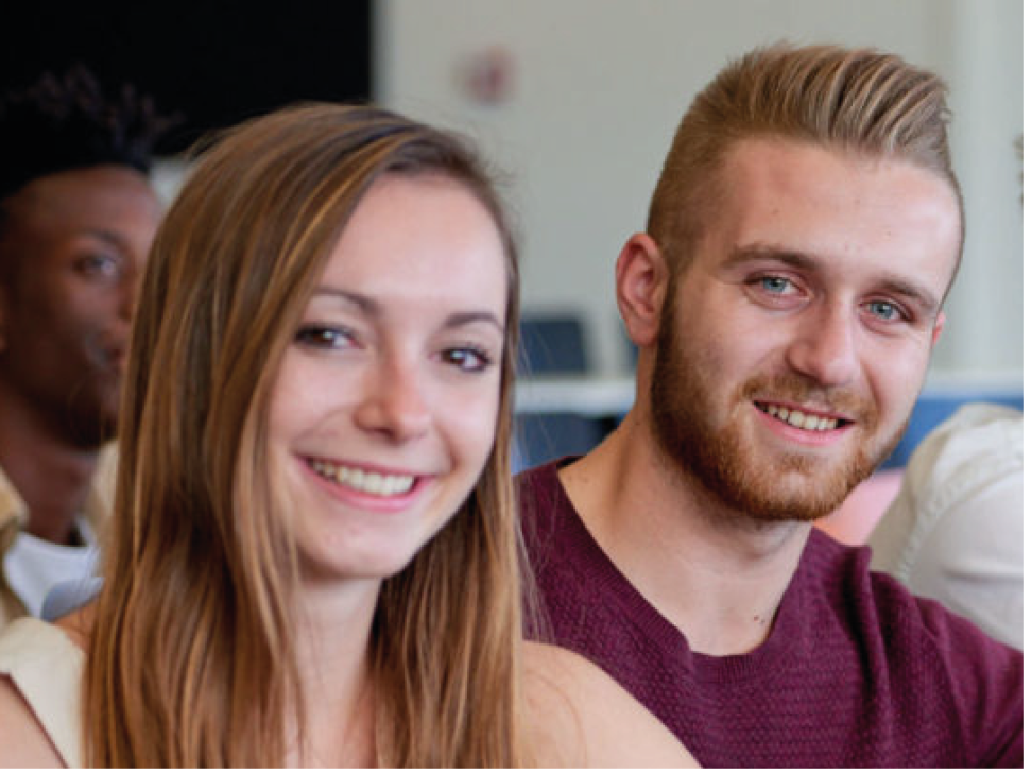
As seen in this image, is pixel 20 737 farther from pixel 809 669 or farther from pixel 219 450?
pixel 809 669

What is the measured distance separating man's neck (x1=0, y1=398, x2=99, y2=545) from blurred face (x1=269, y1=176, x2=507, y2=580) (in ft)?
4.52

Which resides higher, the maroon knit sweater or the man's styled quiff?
the man's styled quiff

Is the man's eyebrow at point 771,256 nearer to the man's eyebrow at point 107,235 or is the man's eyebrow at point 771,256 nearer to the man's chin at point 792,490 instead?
the man's chin at point 792,490

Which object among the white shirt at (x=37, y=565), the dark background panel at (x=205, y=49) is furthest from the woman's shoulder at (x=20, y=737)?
the dark background panel at (x=205, y=49)

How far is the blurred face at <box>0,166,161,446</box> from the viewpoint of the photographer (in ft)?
8.23

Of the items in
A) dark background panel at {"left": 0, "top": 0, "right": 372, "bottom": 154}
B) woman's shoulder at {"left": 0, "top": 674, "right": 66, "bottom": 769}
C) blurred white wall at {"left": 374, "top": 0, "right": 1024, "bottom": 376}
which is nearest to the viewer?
woman's shoulder at {"left": 0, "top": 674, "right": 66, "bottom": 769}

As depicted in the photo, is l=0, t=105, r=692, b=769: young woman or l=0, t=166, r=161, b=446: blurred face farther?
l=0, t=166, r=161, b=446: blurred face

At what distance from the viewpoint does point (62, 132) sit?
2.63 metres

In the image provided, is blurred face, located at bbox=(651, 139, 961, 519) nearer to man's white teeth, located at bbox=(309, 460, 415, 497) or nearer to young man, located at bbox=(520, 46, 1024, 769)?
young man, located at bbox=(520, 46, 1024, 769)

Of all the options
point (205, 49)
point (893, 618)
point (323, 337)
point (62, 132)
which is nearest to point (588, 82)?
point (205, 49)

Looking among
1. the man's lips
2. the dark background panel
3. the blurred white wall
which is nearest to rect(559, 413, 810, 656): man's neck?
the man's lips

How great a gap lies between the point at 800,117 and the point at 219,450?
78 centimetres

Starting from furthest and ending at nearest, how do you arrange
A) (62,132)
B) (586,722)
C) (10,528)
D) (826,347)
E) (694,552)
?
(62,132)
(10,528)
(694,552)
(826,347)
(586,722)

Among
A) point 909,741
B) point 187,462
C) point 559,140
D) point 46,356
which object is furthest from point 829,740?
point 559,140
